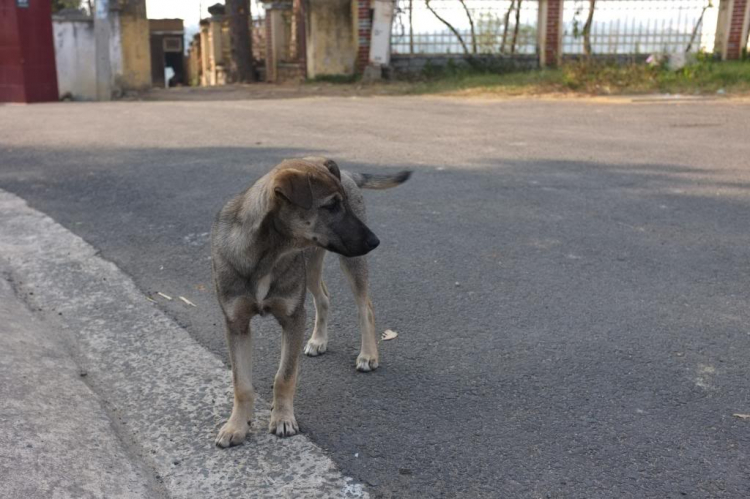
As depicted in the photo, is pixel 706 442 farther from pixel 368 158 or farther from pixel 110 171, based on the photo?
pixel 110 171

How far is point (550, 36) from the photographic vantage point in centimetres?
2078

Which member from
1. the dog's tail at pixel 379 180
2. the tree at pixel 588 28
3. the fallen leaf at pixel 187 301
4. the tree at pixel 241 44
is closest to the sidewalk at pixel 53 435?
the fallen leaf at pixel 187 301

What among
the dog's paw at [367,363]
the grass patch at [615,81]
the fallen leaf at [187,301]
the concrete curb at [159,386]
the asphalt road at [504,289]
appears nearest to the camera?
the concrete curb at [159,386]

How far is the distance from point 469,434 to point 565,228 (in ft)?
10.1

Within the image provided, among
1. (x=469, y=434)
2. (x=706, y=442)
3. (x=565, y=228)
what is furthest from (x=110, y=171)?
(x=706, y=442)

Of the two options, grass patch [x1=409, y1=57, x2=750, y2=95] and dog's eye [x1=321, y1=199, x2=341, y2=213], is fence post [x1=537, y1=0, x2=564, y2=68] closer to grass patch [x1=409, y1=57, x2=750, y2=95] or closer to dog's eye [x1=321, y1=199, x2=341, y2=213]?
Answer: grass patch [x1=409, y1=57, x2=750, y2=95]

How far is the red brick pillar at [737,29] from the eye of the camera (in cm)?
2011

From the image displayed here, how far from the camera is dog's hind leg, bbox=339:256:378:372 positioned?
12.5 feet

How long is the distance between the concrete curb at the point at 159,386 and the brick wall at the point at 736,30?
1945 cm

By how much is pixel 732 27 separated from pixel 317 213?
20404mm

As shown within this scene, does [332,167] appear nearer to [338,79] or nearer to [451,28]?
[338,79]

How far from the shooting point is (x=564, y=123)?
37.6 ft

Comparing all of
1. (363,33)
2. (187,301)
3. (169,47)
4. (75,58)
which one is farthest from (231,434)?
(169,47)

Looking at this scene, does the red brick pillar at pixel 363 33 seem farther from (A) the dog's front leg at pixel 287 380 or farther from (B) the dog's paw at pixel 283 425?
(B) the dog's paw at pixel 283 425
